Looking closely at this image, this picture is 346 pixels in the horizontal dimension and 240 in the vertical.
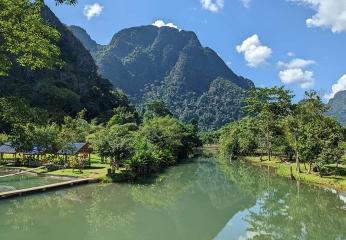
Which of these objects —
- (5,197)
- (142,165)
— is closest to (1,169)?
(5,197)

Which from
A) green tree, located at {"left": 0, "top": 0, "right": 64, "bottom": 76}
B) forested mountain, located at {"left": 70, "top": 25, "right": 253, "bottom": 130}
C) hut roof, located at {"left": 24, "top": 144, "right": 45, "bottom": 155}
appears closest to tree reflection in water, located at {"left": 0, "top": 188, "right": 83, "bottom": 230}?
green tree, located at {"left": 0, "top": 0, "right": 64, "bottom": 76}

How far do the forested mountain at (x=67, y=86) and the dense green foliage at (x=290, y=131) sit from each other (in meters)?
28.3

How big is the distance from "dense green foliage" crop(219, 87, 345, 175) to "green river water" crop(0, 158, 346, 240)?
305cm

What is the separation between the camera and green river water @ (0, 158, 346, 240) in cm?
1277

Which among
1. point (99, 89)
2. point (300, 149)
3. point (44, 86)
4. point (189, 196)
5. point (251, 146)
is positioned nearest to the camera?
point (189, 196)

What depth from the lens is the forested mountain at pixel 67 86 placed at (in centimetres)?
5059

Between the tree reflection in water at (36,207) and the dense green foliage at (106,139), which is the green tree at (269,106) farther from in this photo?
the tree reflection in water at (36,207)

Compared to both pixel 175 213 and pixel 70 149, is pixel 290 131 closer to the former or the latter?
pixel 175 213

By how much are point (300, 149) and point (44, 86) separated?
45.4 metres

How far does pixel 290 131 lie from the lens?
28844 millimetres

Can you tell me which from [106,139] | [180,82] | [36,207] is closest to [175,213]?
[36,207]

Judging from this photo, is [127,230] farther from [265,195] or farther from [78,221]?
[265,195]

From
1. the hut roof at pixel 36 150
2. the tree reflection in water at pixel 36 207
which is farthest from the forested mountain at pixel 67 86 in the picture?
the tree reflection in water at pixel 36 207

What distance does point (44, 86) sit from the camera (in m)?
51.3
